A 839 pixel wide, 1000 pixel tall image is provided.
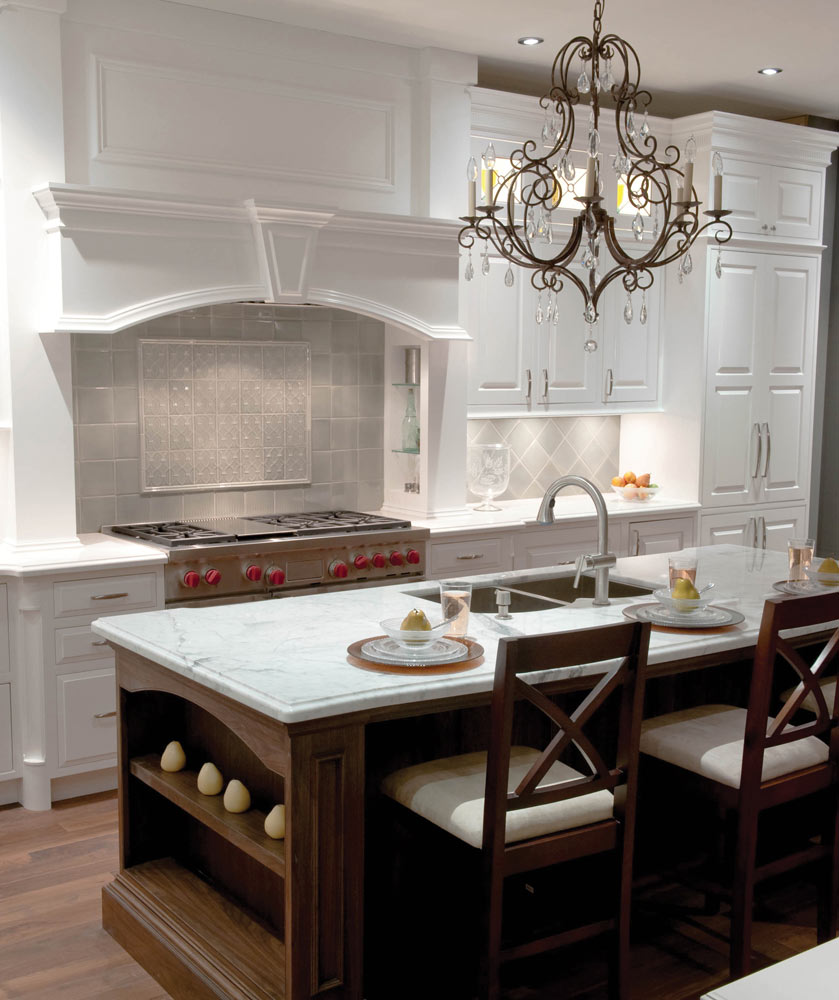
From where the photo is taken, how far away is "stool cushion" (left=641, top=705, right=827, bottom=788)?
2.79 m

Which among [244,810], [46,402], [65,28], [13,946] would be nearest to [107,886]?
[13,946]

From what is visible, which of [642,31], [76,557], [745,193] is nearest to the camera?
[76,557]

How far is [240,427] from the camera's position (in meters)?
4.92

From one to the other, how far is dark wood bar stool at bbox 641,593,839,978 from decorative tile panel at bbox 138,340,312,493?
8.17 feet

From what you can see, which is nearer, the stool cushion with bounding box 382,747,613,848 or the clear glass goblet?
the stool cushion with bounding box 382,747,613,848

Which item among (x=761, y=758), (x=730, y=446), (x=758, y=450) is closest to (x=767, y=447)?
(x=758, y=450)

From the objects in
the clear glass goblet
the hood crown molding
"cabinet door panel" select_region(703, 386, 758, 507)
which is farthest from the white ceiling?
the clear glass goblet

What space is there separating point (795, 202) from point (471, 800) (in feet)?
15.4

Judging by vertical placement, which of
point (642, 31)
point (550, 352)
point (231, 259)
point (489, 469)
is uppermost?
point (642, 31)

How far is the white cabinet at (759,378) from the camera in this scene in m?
5.88

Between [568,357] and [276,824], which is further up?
[568,357]

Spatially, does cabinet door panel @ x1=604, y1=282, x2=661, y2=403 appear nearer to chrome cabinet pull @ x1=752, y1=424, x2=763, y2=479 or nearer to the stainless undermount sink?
chrome cabinet pull @ x1=752, y1=424, x2=763, y2=479

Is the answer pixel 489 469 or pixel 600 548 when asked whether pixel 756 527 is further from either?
pixel 600 548

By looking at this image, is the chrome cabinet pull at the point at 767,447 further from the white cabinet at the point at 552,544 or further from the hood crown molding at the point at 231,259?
the hood crown molding at the point at 231,259
